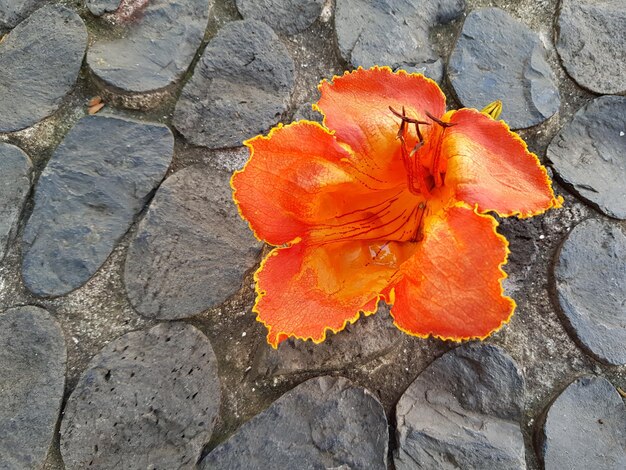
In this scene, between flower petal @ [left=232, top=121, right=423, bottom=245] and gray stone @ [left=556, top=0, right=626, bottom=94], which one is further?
gray stone @ [left=556, top=0, right=626, bottom=94]

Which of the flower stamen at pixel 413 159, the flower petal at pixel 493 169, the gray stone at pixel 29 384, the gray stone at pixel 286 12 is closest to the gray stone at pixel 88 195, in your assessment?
the gray stone at pixel 29 384

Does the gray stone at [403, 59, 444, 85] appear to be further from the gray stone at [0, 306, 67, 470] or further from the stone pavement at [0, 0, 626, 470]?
the gray stone at [0, 306, 67, 470]

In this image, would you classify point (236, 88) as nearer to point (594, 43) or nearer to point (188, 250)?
point (188, 250)

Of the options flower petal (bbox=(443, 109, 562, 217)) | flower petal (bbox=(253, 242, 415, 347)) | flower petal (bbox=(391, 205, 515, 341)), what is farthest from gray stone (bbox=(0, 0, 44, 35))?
flower petal (bbox=(391, 205, 515, 341))

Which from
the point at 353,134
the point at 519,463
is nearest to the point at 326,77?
the point at 353,134

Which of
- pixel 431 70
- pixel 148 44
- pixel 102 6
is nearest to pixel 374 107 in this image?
pixel 431 70

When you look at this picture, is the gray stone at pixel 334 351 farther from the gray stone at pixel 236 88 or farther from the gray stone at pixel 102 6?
the gray stone at pixel 102 6

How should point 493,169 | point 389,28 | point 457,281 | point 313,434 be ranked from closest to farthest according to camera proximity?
point 457,281 → point 493,169 → point 313,434 → point 389,28
